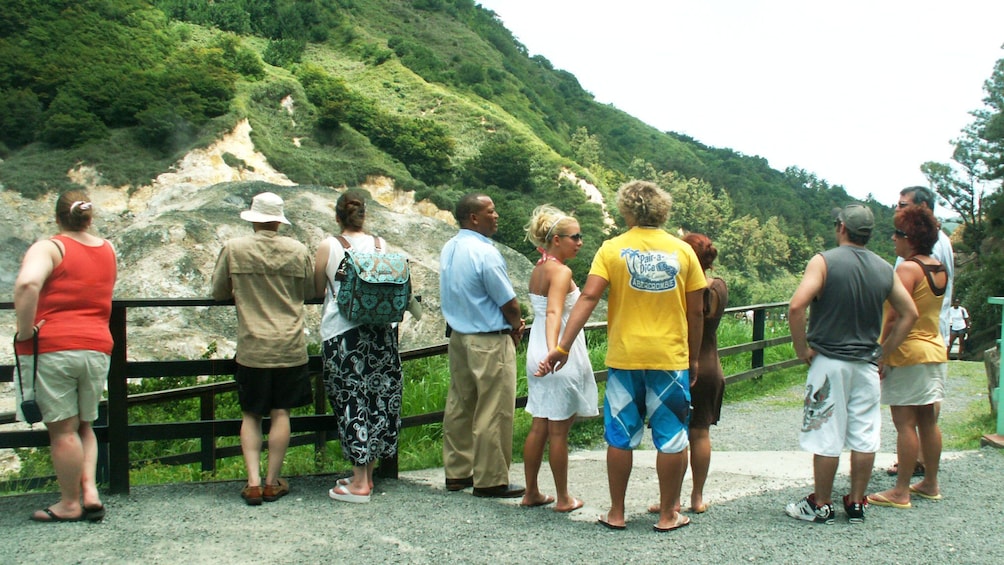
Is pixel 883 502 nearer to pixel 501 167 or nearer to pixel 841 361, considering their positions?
pixel 841 361

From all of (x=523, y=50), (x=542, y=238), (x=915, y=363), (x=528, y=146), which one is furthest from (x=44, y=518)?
(x=523, y=50)

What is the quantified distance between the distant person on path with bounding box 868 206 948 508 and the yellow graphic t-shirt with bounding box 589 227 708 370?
1.27 meters

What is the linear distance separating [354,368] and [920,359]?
2879mm

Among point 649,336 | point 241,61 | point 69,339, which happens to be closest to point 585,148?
point 241,61

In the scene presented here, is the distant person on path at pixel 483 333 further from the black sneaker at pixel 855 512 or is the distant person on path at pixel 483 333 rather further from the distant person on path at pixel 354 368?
the black sneaker at pixel 855 512

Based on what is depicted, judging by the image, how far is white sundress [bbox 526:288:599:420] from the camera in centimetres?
443

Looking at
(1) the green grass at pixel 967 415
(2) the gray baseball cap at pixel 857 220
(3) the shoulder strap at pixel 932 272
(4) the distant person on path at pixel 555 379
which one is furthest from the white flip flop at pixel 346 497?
(1) the green grass at pixel 967 415

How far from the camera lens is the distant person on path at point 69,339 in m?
3.81

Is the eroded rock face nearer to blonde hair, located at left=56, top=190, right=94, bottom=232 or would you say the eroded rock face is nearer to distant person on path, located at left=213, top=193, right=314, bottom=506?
distant person on path, located at left=213, top=193, right=314, bottom=506

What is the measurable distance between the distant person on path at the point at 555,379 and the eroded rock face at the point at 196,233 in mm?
8776

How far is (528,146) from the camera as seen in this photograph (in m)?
37.9

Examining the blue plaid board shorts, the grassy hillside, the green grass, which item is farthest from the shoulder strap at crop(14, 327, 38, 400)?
the grassy hillside

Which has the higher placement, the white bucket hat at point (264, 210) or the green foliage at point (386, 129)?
the green foliage at point (386, 129)

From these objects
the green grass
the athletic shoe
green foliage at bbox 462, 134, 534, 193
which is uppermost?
green foliage at bbox 462, 134, 534, 193
